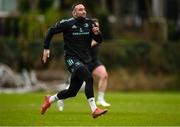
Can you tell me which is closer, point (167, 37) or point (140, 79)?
point (140, 79)

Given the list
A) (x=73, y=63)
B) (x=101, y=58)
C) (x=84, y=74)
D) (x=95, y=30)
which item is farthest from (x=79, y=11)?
(x=101, y=58)

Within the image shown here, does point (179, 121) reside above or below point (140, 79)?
above

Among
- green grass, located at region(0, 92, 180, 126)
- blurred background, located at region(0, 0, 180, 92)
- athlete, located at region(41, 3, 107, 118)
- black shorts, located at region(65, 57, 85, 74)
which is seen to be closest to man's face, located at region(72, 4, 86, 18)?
athlete, located at region(41, 3, 107, 118)

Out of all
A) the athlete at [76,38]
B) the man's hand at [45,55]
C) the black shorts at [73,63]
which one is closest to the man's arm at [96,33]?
the athlete at [76,38]

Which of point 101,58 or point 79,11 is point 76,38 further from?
point 101,58

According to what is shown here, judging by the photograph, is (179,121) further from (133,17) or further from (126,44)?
(133,17)

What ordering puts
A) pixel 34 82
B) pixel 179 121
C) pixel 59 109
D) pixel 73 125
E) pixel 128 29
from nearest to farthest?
pixel 73 125 → pixel 179 121 → pixel 59 109 → pixel 34 82 → pixel 128 29

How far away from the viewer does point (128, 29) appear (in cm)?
4734

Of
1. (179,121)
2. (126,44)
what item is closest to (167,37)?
(126,44)

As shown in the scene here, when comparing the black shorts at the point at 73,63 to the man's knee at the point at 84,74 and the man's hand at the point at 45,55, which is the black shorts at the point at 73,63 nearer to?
the man's knee at the point at 84,74

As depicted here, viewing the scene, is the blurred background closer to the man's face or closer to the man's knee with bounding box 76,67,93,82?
the man's face

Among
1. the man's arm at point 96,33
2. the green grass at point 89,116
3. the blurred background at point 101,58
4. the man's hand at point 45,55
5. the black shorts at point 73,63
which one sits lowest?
the blurred background at point 101,58

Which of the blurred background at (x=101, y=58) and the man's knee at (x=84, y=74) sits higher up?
the man's knee at (x=84, y=74)

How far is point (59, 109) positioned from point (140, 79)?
17.6m
